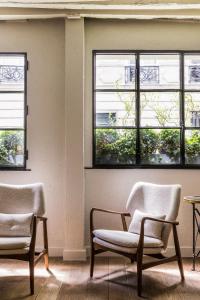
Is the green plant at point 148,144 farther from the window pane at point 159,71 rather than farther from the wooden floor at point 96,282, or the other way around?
the wooden floor at point 96,282

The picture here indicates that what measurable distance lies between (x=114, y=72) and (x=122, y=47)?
0.33 meters

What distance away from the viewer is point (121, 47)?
446 cm

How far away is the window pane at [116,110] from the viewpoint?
4484mm

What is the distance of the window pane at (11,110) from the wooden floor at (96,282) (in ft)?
5.58

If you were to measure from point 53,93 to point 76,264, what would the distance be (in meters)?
2.10

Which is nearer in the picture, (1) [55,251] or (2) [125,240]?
(2) [125,240]

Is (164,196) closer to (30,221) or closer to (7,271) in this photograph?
(30,221)

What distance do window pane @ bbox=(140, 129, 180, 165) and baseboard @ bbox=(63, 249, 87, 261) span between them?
1.35 m

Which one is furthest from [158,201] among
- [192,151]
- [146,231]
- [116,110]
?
[116,110]

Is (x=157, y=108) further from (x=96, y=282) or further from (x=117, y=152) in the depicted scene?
(x=96, y=282)

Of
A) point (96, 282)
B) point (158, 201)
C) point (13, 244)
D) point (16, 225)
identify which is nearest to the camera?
point (13, 244)

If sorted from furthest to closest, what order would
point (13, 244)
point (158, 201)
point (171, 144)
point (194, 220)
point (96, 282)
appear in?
1. point (171, 144)
2. point (194, 220)
3. point (158, 201)
4. point (96, 282)
5. point (13, 244)

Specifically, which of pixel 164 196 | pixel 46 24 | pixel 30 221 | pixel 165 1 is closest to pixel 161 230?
pixel 164 196

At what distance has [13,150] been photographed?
4438 mm
